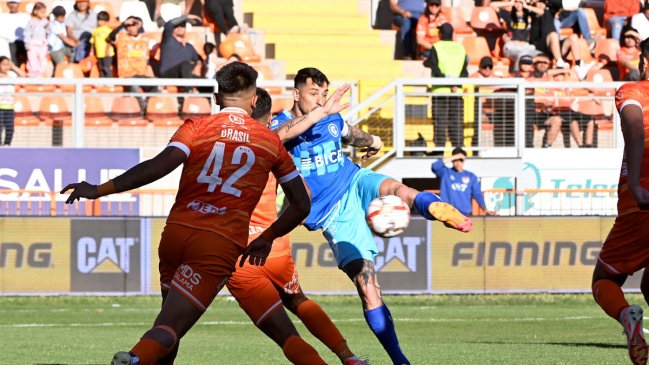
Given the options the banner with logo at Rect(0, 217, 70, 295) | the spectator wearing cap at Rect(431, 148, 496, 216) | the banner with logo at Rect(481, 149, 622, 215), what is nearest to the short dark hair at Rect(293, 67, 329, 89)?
the banner with logo at Rect(0, 217, 70, 295)

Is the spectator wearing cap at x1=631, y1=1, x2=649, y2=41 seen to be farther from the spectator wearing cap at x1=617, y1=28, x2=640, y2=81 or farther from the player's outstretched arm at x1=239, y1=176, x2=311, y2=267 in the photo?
the player's outstretched arm at x1=239, y1=176, x2=311, y2=267

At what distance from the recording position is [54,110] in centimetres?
2117

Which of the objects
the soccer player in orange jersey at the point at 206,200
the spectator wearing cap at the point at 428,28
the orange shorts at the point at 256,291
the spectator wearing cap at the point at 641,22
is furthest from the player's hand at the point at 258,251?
the spectator wearing cap at the point at 641,22

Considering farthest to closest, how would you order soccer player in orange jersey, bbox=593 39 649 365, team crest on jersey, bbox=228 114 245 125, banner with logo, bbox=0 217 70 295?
banner with logo, bbox=0 217 70 295, soccer player in orange jersey, bbox=593 39 649 365, team crest on jersey, bbox=228 114 245 125

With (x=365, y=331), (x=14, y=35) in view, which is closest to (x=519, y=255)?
(x=365, y=331)

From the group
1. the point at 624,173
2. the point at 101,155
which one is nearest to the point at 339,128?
the point at 624,173

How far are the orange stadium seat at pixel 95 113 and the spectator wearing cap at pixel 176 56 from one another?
198 cm

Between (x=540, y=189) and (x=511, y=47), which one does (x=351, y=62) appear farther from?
(x=540, y=189)

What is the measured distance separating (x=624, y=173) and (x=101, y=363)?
16.3ft

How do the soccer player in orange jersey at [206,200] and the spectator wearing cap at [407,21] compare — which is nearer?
the soccer player in orange jersey at [206,200]

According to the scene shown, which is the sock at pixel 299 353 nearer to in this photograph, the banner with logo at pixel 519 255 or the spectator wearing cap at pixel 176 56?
the banner with logo at pixel 519 255

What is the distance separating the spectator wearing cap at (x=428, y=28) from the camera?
2586 cm

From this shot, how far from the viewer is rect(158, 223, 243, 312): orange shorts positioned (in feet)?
24.3

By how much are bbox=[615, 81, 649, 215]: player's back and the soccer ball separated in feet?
5.52
